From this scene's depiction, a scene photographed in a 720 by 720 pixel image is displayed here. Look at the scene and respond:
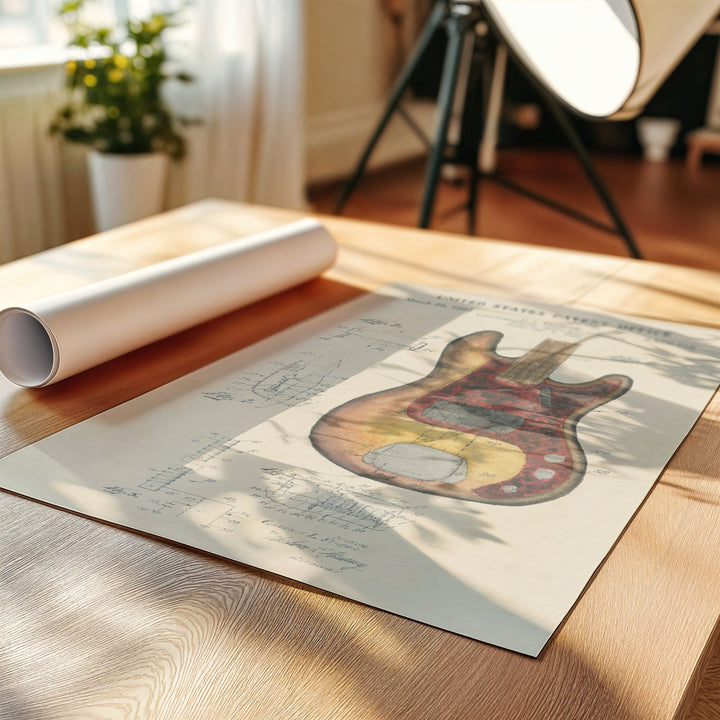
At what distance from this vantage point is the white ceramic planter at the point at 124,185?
251 centimetres

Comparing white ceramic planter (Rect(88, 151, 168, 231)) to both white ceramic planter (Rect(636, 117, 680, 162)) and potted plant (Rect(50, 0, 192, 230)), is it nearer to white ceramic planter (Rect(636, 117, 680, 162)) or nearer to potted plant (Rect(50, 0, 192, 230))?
potted plant (Rect(50, 0, 192, 230))

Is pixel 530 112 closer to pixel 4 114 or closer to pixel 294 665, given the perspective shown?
pixel 4 114

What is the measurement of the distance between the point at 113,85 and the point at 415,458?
2089 mm

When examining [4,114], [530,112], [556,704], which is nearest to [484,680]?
[556,704]

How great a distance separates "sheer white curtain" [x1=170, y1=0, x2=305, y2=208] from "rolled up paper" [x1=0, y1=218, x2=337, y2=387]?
6.14 feet

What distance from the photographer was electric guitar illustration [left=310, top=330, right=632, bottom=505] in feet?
2.20

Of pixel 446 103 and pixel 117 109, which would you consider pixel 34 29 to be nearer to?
pixel 117 109

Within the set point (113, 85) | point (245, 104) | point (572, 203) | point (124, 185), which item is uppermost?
point (113, 85)

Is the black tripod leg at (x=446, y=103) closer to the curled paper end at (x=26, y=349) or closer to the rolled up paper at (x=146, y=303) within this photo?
the rolled up paper at (x=146, y=303)

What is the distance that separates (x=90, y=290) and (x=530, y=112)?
4.11 m

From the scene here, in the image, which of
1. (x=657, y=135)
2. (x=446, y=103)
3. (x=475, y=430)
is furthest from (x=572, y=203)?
(x=475, y=430)

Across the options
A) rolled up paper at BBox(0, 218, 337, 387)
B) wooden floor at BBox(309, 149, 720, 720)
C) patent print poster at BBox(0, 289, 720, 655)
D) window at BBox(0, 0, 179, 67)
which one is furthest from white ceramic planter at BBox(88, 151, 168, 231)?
patent print poster at BBox(0, 289, 720, 655)

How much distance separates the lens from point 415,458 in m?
0.70

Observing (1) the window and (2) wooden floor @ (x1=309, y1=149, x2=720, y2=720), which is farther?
(2) wooden floor @ (x1=309, y1=149, x2=720, y2=720)
